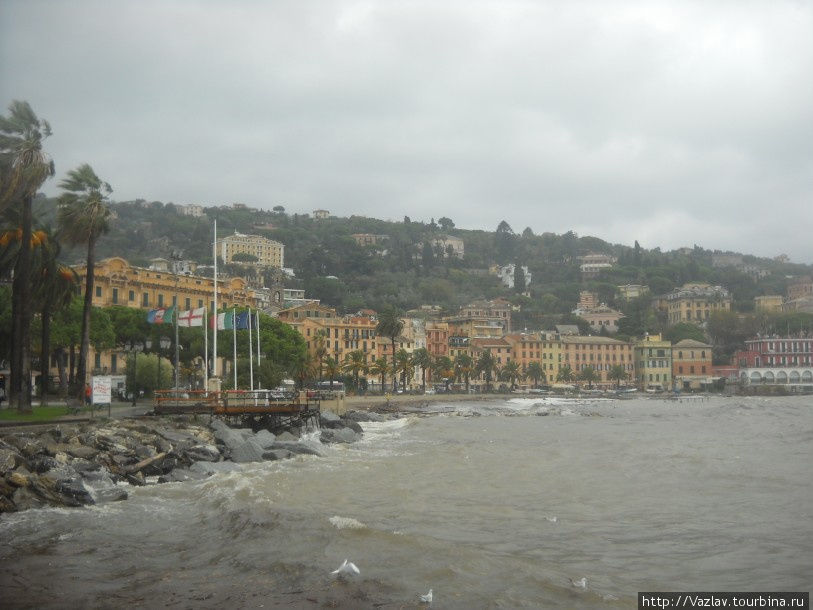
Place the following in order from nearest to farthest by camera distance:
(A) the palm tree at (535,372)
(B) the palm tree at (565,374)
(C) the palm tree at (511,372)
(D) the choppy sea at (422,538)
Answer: (D) the choppy sea at (422,538) < (C) the palm tree at (511,372) < (A) the palm tree at (535,372) < (B) the palm tree at (565,374)

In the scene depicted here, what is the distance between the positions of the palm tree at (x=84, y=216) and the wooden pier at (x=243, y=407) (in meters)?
4.61

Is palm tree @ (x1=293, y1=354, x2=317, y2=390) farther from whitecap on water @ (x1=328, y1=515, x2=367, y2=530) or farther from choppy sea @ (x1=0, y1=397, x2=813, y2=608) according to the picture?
whitecap on water @ (x1=328, y1=515, x2=367, y2=530)

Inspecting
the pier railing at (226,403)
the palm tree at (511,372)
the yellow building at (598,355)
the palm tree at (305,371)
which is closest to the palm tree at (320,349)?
the palm tree at (305,371)

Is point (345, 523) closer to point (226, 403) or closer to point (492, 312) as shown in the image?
point (226, 403)

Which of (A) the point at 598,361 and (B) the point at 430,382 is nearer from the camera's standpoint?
(B) the point at 430,382

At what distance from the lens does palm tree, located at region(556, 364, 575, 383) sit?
14950 cm

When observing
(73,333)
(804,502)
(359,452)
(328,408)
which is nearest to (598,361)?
(328,408)

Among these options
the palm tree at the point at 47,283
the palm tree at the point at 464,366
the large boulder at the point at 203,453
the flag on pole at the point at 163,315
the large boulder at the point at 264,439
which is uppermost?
the palm tree at the point at 47,283

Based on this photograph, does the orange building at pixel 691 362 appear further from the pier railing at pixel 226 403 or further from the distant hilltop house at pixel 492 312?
the pier railing at pixel 226 403

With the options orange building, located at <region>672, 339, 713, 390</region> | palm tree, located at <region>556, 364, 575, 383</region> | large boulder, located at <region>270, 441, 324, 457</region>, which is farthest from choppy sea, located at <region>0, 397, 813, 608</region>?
orange building, located at <region>672, 339, 713, 390</region>

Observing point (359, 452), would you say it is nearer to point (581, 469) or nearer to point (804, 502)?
point (581, 469)

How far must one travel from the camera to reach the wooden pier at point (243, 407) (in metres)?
35.8

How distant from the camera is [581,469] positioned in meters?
27.4

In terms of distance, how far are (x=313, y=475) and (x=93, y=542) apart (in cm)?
1079
